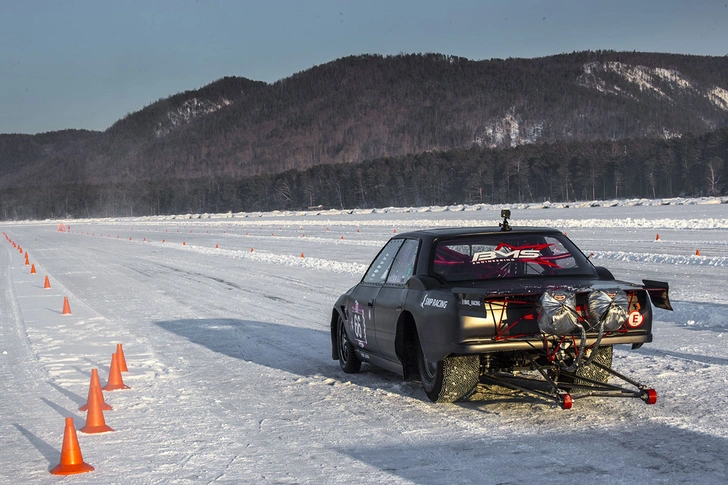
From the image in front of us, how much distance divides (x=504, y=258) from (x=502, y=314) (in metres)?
1.14

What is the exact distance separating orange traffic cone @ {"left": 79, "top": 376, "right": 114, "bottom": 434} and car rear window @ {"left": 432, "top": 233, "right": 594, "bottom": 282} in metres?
3.04

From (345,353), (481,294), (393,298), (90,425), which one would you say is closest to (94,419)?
(90,425)

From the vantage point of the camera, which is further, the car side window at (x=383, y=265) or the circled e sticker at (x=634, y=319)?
the car side window at (x=383, y=265)

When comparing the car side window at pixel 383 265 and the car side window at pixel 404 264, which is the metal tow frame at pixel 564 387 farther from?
the car side window at pixel 383 265

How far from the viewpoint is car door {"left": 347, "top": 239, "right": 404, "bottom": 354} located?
8.36m

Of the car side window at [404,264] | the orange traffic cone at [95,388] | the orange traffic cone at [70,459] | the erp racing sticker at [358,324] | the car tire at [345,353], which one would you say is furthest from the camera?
the car tire at [345,353]

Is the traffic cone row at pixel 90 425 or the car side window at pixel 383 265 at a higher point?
the car side window at pixel 383 265

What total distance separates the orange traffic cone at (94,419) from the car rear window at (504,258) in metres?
3.04

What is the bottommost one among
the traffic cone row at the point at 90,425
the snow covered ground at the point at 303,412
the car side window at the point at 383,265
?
the snow covered ground at the point at 303,412

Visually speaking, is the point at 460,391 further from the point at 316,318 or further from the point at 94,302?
the point at 94,302

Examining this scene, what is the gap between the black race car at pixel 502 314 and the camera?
6.55 meters

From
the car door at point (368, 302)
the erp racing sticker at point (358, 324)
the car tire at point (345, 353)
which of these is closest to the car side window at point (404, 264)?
the car door at point (368, 302)

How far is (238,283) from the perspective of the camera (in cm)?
2205

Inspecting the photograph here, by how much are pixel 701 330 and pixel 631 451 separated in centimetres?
656
